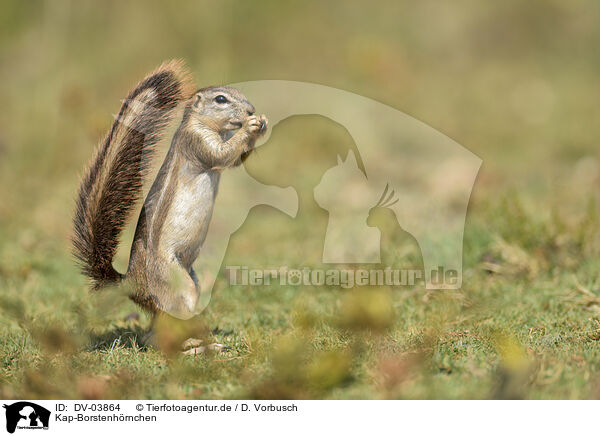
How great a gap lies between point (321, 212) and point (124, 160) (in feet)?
10.1

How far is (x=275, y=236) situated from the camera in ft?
18.8

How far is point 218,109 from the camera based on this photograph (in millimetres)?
3430

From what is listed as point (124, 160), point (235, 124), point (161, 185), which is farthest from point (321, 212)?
point (124, 160)

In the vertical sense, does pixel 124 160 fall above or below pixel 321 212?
below

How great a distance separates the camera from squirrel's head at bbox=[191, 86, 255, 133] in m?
3.43

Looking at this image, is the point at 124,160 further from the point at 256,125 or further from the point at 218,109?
the point at 256,125

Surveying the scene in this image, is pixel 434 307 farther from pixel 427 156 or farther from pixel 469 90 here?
pixel 469 90
